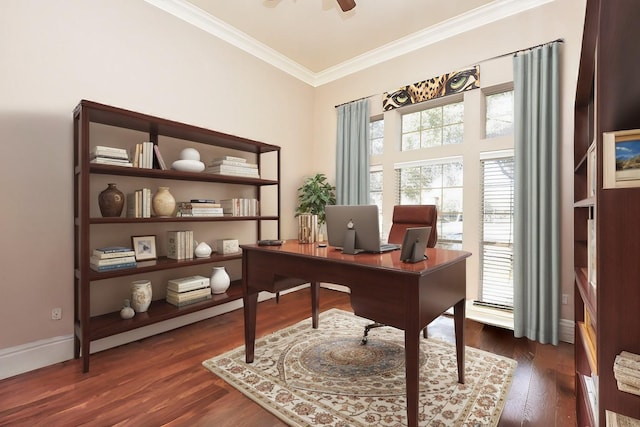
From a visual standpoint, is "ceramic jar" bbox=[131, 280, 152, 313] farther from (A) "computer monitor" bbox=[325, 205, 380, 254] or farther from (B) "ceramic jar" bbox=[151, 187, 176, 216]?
(A) "computer monitor" bbox=[325, 205, 380, 254]

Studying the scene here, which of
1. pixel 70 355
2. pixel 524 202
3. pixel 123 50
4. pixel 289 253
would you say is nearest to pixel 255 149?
pixel 123 50

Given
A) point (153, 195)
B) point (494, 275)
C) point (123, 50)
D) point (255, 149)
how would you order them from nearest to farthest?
1. point (123, 50)
2. point (153, 195)
3. point (494, 275)
4. point (255, 149)

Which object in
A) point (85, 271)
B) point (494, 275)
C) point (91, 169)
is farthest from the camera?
point (494, 275)

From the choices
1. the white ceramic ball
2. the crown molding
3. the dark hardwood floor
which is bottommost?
the dark hardwood floor

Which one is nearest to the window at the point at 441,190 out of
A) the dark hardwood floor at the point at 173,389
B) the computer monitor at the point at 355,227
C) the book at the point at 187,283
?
the dark hardwood floor at the point at 173,389

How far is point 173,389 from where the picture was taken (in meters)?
1.90

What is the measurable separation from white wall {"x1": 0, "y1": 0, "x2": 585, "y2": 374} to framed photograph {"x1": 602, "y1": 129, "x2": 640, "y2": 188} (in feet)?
7.59

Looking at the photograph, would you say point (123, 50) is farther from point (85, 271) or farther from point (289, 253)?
point (289, 253)

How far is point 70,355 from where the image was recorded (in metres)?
2.33

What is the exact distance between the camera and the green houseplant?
4.12m

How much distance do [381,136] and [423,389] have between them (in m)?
3.08

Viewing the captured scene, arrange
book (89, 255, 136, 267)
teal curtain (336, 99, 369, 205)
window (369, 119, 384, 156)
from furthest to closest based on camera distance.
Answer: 1. window (369, 119, 384, 156)
2. teal curtain (336, 99, 369, 205)
3. book (89, 255, 136, 267)

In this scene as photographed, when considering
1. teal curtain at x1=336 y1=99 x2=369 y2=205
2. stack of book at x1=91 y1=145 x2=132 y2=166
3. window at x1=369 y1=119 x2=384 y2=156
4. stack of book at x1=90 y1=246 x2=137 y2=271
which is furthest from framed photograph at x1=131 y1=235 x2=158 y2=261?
window at x1=369 y1=119 x2=384 y2=156

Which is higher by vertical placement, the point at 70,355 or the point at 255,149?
the point at 255,149
